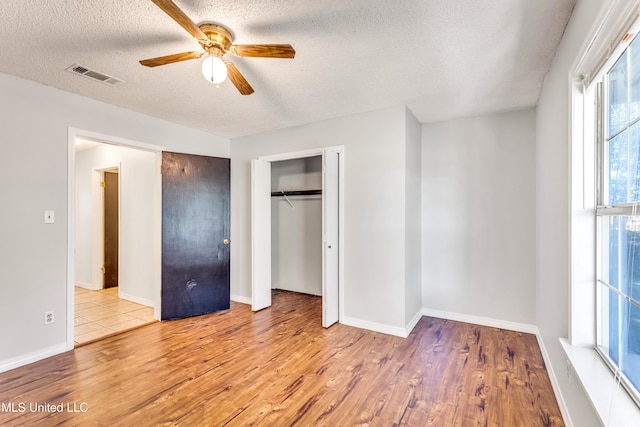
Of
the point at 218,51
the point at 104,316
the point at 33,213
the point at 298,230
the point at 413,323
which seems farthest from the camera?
the point at 298,230

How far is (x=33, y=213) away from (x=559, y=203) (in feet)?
14.0

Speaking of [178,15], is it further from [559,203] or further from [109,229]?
[109,229]

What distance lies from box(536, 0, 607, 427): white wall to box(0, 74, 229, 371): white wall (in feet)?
13.2

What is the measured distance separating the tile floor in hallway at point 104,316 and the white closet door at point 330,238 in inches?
86.1

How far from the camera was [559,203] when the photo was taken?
200cm

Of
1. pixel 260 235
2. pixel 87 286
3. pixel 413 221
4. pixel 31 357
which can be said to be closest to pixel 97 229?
pixel 87 286

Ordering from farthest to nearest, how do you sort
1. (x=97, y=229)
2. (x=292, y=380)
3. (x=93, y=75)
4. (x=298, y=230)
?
1. (x=97, y=229)
2. (x=298, y=230)
3. (x=93, y=75)
4. (x=292, y=380)

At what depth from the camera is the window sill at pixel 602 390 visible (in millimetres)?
1106

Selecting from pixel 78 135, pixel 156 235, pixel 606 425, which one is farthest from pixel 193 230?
pixel 606 425

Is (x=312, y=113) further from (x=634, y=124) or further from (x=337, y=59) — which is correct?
(x=634, y=124)

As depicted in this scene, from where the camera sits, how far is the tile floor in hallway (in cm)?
324

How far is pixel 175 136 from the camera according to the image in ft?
12.6

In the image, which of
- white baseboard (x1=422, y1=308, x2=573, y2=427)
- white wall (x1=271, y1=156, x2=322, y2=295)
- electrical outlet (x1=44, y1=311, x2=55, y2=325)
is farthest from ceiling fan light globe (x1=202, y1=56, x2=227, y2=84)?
white baseboard (x1=422, y1=308, x2=573, y2=427)

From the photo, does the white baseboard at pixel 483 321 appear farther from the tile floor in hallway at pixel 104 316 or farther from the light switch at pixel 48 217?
the light switch at pixel 48 217
